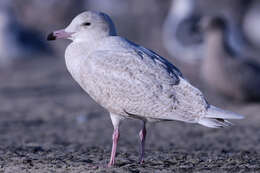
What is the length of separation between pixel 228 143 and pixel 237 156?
1.56 metres

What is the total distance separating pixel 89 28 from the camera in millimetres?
6016

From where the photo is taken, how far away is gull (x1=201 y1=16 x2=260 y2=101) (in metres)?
10.5

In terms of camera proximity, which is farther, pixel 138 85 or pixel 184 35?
pixel 184 35

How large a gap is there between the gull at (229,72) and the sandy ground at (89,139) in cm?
28

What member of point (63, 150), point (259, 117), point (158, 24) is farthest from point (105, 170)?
point (158, 24)

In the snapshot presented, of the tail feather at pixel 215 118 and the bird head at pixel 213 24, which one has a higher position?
the bird head at pixel 213 24

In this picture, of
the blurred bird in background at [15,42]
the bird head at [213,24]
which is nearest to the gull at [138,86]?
the bird head at [213,24]

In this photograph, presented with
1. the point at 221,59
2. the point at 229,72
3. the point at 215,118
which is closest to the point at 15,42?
the point at 221,59

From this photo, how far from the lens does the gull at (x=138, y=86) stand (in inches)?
216

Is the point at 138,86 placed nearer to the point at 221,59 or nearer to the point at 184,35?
the point at 221,59

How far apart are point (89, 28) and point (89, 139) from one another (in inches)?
99.6

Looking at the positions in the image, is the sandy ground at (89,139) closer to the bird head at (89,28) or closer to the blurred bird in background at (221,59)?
the blurred bird in background at (221,59)

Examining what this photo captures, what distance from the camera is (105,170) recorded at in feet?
17.2

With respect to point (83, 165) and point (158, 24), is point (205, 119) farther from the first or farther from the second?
point (158, 24)
